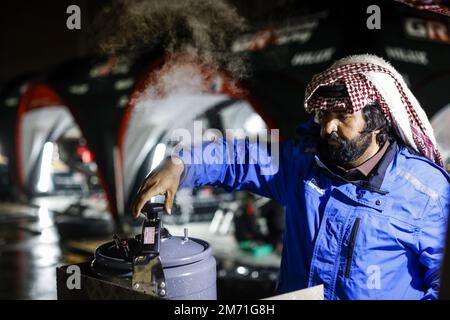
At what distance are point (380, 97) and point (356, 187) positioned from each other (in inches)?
18.2

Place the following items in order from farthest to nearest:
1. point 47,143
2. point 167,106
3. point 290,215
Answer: point 47,143
point 167,106
point 290,215

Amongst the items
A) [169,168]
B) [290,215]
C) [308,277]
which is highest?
[169,168]

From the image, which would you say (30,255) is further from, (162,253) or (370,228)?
(370,228)

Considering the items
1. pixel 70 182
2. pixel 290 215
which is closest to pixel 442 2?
pixel 290 215

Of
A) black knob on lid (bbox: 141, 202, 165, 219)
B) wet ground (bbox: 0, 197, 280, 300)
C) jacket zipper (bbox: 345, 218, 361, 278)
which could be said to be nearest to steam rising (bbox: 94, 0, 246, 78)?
black knob on lid (bbox: 141, 202, 165, 219)

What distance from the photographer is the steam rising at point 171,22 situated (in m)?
3.60

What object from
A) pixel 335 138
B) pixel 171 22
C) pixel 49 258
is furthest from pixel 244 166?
pixel 49 258

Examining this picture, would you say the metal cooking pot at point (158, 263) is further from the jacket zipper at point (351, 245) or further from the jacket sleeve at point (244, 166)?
the jacket zipper at point (351, 245)

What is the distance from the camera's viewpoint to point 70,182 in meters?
17.0

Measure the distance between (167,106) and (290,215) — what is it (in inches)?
370

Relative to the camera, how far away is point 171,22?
4020 mm

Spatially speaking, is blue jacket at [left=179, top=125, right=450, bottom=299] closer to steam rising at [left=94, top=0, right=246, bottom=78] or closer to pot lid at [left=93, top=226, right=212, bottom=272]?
pot lid at [left=93, top=226, right=212, bottom=272]

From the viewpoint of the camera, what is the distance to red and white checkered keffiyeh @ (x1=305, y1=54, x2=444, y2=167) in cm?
212

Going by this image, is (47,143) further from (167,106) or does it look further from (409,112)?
(409,112)
